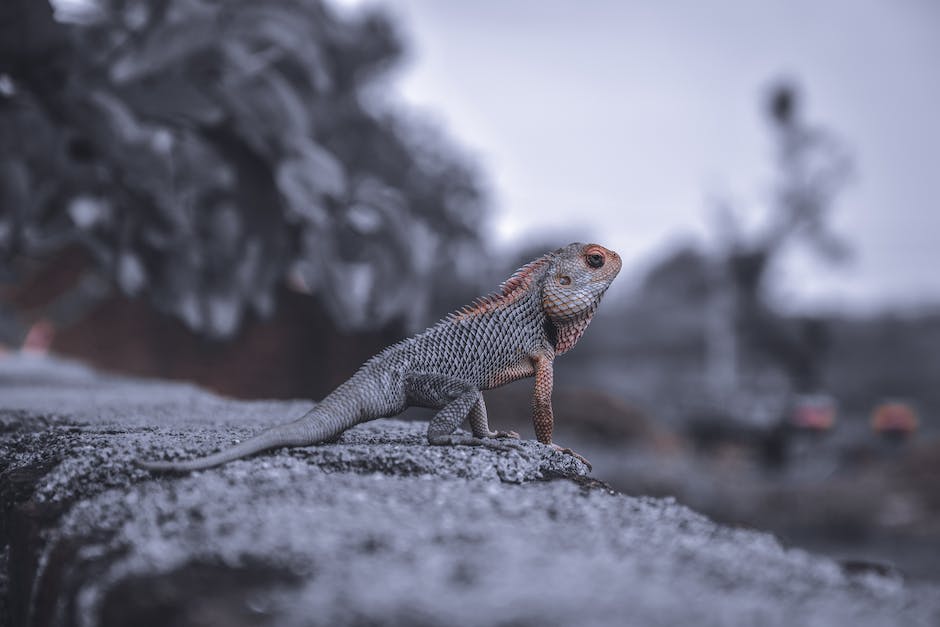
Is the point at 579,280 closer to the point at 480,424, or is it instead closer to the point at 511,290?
the point at 511,290

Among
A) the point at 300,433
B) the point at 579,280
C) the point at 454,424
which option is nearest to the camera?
the point at 300,433

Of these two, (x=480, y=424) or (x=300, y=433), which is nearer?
(x=300, y=433)

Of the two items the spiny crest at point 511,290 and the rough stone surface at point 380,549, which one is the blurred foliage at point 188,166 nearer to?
the spiny crest at point 511,290

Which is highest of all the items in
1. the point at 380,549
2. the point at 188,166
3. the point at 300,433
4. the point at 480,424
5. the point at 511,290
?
the point at 188,166

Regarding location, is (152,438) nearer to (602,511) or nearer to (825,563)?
(602,511)

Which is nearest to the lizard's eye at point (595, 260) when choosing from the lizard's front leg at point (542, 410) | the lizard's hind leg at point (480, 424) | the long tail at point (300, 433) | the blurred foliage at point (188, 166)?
the lizard's front leg at point (542, 410)

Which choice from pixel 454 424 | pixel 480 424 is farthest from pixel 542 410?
pixel 454 424

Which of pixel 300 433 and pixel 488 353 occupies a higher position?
pixel 488 353
